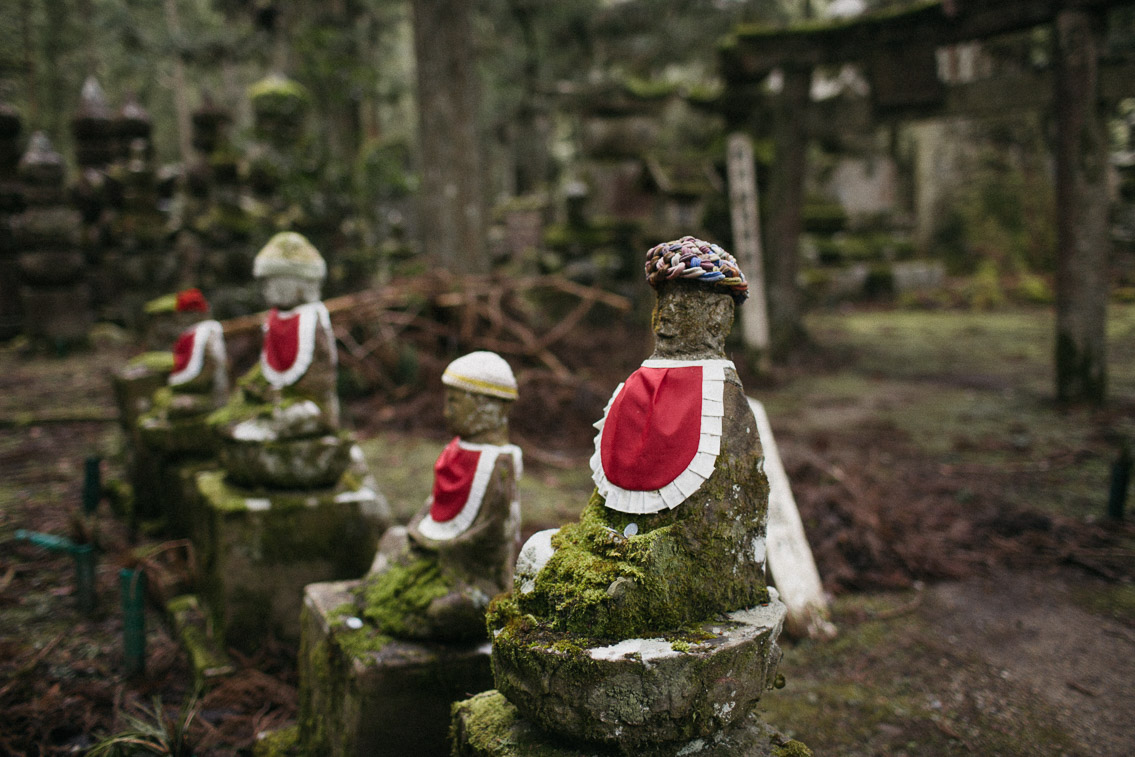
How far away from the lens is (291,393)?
320cm

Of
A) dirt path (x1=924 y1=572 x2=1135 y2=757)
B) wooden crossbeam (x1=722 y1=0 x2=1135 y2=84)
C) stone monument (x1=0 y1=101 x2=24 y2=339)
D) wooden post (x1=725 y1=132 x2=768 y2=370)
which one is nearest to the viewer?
dirt path (x1=924 y1=572 x2=1135 y2=757)

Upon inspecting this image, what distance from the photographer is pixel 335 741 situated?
2369mm

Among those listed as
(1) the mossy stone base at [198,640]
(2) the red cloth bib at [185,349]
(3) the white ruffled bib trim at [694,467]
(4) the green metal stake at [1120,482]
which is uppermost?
(2) the red cloth bib at [185,349]

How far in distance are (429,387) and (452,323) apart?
3.31ft

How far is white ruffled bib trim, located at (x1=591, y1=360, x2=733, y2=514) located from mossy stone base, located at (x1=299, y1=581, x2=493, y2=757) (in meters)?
0.89

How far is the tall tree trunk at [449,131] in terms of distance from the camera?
8883mm

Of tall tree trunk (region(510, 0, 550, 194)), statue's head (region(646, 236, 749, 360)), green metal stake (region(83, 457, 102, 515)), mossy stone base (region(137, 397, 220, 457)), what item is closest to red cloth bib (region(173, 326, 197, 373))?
mossy stone base (region(137, 397, 220, 457))

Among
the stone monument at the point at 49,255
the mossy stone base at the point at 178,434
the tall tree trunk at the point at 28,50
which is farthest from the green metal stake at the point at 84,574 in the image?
the tall tree trunk at the point at 28,50

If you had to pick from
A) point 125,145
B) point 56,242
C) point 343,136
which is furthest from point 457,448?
point 125,145

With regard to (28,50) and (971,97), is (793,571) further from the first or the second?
(28,50)

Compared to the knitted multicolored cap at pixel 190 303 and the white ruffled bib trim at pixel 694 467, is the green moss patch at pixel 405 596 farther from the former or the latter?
the knitted multicolored cap at pixel 190 303

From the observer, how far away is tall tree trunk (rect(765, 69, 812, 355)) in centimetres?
896

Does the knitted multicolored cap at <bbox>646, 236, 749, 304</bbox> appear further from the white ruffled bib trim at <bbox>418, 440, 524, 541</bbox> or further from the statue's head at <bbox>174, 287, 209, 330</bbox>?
the statue's head at <bbox>174, 287, 209, 330</bbox>

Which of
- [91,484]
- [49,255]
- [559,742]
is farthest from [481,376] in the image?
[49,255]
